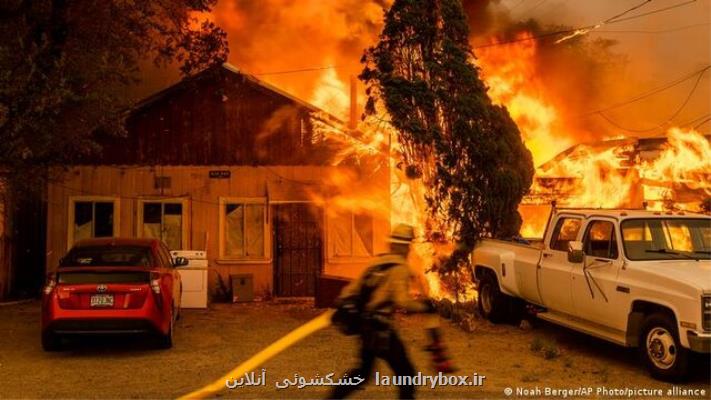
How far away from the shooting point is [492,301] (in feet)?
38.0

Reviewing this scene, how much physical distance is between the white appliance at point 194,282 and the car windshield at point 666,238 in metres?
9.12

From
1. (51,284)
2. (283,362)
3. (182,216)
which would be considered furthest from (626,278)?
(182,216)

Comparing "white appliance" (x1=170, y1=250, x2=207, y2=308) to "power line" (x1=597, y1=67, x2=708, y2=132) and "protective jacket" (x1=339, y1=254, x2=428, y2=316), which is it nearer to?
"protective jacket" (x1=339, y1=254, x2=428, y2=316)

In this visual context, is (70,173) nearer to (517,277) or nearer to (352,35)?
(517,277)

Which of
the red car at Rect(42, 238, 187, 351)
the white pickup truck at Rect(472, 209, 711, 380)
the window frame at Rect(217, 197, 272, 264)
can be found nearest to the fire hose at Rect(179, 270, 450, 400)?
the red car at Rect(42, 238, 187, 351)

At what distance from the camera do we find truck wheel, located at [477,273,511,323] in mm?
11414

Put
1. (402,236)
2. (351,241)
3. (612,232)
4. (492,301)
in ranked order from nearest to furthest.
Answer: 1. (402,236)
2. (612,232)
3. (492,301)
4. (351,241)

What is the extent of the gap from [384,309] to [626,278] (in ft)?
13.2

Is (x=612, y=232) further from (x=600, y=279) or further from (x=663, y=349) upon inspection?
(x=663, y=349)

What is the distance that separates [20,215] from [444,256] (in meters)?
11.2

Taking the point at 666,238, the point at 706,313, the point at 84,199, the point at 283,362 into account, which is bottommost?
the point at 283,362

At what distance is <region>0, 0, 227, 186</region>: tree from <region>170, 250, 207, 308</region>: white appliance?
3.25 m

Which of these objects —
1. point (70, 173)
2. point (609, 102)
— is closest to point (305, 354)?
point (70, 173)

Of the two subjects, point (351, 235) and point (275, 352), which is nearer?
point (275, 352)
